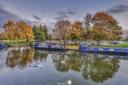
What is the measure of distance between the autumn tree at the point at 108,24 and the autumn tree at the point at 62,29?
1663 centimetres

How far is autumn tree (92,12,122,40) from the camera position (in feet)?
241

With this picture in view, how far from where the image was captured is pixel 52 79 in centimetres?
2461

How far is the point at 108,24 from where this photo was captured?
73938 mm

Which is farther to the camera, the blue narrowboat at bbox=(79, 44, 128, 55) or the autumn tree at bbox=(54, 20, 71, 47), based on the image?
the autumn tree at bbox=(54, 20, 71, 47)

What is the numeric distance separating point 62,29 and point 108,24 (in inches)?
888

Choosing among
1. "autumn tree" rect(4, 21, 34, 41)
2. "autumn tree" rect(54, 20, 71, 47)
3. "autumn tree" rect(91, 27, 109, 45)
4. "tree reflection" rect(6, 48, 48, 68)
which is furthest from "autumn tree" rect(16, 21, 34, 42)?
"tree reflection" rect(6, 48, 48, 68)

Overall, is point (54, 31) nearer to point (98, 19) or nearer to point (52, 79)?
point (98, 19)

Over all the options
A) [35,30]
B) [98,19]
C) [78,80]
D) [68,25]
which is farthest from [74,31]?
[78,80]

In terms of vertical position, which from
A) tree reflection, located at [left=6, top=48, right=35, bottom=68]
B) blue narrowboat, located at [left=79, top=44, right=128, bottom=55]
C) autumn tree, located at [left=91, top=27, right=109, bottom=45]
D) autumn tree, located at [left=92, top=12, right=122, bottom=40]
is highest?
autumn tree, located at [left=92, top=12, right=122, bottom=40]

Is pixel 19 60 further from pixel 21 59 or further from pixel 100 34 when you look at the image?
pixel 100 34

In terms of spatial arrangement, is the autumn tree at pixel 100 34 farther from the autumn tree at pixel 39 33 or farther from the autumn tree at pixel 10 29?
the autumn tree at pixel 39 33

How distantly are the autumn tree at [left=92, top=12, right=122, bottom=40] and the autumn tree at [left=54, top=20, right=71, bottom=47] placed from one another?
54.6 ft

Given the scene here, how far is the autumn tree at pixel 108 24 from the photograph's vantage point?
7350 cm

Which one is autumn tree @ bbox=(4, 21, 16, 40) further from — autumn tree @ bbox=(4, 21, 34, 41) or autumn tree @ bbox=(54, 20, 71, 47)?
autumn tree @ bbox=(54, 20, 71, 47)
